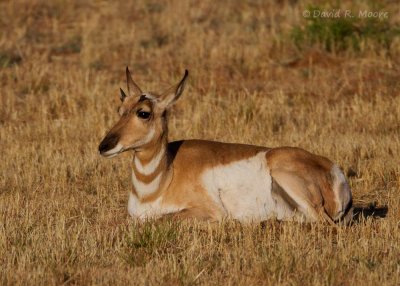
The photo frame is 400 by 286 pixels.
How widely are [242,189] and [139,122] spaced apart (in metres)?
1.14

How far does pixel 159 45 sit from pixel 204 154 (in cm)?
943

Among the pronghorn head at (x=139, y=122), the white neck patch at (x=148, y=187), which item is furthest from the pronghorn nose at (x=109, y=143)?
the white neck patch at (x=148, y=187)

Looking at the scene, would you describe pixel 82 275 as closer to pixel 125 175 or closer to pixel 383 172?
pixel 125 175

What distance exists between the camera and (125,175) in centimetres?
1059

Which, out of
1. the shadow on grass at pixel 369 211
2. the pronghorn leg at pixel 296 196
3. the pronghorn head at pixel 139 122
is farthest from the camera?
the shadow on grass at pixel 369 211

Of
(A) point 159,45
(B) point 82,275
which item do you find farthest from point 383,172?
(A) point 159,45

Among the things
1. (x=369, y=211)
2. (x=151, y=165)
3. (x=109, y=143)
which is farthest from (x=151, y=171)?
(x=369, y=211)

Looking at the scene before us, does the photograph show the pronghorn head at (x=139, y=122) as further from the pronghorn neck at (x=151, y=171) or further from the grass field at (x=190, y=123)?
the grass field at (x=190, y=123)

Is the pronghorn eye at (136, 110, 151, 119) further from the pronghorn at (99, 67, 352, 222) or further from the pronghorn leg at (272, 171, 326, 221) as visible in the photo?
the pronghorn leg at (272, 171, 326, 221)

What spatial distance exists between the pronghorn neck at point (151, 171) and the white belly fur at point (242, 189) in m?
0.39

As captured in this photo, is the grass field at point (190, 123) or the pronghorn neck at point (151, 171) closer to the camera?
the grass field at point (190, 123)

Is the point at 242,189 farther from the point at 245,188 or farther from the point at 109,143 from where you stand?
the point at 109,143

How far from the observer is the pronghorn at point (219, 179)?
853cm

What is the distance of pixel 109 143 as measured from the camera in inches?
324
